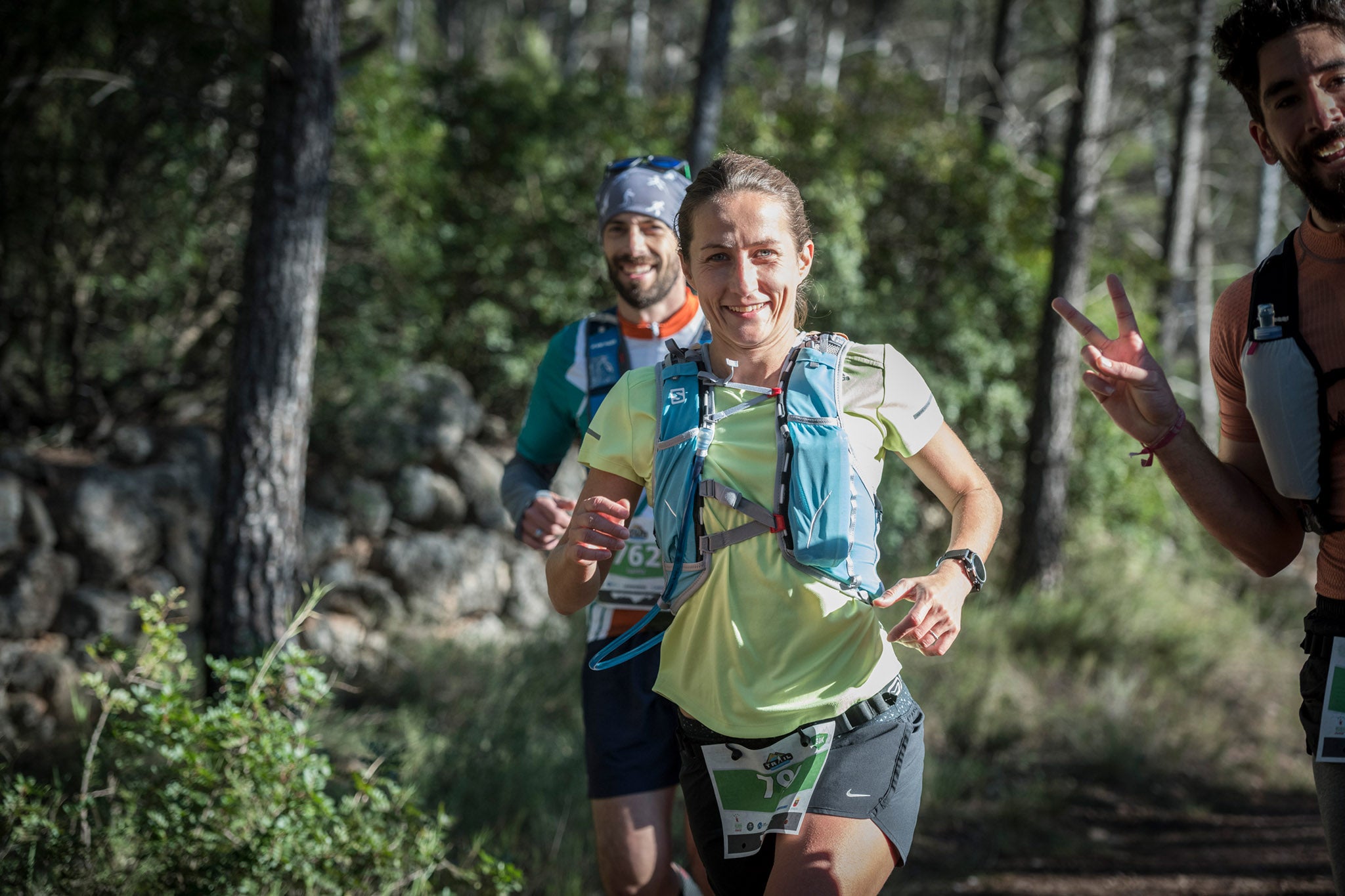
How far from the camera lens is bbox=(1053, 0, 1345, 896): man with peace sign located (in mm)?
2059

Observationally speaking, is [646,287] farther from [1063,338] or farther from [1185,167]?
[1185,167]

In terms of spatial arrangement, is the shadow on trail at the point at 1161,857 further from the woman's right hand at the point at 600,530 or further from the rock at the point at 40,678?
the rock at the point at 40,678

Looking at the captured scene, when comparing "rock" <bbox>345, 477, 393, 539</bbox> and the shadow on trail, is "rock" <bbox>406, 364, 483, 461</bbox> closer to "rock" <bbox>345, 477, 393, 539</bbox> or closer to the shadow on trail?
"rock" <bbox>345, 477, 393, 539</bbox>

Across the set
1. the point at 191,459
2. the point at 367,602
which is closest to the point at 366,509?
the point at 367,602

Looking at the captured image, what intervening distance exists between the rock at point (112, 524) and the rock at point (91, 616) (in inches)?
6.9

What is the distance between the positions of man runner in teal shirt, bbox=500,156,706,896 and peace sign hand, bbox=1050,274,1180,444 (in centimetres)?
113

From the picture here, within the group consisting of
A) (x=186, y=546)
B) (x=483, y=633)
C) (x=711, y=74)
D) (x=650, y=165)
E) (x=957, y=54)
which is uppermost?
(x=957, y=54)

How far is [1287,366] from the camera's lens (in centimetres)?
214

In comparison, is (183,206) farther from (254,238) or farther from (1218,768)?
(1218,768)

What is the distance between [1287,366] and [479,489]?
6162 millimetres

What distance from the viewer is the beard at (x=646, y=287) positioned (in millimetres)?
3084

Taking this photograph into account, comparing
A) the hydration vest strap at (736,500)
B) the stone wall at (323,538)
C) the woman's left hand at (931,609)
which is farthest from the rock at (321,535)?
the woman's left hand at (931,609)

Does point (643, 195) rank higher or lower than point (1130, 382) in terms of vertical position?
higher

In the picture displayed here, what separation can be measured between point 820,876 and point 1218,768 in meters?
5.30
